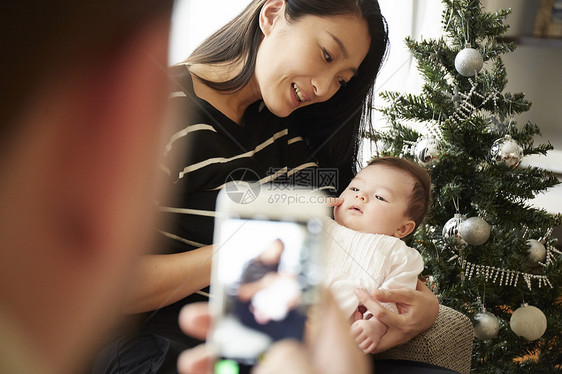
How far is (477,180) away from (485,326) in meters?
0.30

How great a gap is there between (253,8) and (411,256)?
1.34 ft

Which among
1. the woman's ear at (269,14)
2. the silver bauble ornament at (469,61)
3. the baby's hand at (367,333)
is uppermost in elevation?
the silver bauble ornament at (469,61)

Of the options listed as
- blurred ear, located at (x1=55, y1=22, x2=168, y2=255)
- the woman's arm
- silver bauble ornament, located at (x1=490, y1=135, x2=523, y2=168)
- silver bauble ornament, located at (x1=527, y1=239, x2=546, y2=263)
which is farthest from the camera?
silver bauble ornament, located at (x1=527, y1=239, x2=546, y2=263)

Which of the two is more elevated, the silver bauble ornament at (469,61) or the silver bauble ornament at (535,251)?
the silver bauble ornament at (469,61)

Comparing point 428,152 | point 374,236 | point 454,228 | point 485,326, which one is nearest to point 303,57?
point 374,236

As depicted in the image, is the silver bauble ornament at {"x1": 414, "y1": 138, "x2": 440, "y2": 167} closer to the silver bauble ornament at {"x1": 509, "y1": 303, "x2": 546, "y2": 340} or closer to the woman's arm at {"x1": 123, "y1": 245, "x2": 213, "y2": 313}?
the silver bauble ornament at {"x1": 509, "y1": 303, "x2": 546, "y2": 340}

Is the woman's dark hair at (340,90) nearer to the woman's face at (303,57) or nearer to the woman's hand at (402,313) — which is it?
the woman's face at (303,57)

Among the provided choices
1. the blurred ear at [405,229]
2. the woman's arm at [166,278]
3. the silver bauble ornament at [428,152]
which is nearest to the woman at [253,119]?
the woman's arm at [166,278]

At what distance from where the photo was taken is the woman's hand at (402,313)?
0.71 m

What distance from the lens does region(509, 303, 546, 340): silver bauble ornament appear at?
118 centimetres

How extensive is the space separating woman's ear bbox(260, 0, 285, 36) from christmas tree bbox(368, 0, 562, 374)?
52cm

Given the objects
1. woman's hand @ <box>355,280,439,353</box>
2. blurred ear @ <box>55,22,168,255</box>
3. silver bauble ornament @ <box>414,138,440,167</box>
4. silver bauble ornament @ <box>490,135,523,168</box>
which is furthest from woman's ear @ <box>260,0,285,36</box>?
silver bauble ornament @ <box>490,135,523,168</box>

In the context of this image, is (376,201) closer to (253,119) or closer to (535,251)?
(253,119)

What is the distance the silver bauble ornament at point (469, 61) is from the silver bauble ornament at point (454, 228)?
0.30m
